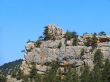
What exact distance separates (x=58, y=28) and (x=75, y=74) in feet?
112

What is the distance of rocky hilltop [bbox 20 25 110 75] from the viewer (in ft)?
503

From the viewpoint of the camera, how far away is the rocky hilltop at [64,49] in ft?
503

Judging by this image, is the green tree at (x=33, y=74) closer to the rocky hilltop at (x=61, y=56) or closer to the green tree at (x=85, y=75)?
the rocky hilltop at (x=61, y=56)

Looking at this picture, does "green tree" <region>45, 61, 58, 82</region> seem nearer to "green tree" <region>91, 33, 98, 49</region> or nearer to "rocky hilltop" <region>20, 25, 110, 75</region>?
"rocky hilltop" <region>20, 25, 110, 75</region>

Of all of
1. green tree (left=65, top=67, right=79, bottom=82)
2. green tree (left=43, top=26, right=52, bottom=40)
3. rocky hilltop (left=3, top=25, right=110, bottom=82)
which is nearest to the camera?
green tree (left=65, top=67, right=79, bottom=82)

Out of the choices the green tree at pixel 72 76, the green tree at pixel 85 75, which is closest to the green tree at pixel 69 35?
the green tree at pixel 72 76

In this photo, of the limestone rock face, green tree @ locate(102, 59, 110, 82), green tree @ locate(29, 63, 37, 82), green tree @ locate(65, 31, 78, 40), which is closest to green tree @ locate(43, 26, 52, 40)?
the limestone rock face

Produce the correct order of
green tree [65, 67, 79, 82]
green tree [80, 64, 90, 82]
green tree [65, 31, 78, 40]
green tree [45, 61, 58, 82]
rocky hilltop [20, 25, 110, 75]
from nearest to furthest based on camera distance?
green tree [80, 64, 90, 82]
green tree [65, 67, 79, 82]
green tree [45, 61, 58, 82]
rocky hilltop [20, 25, 110, 75]
green tree [65, 31, 78, 40]

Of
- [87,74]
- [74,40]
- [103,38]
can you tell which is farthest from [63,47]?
[87,74]

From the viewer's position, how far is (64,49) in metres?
158

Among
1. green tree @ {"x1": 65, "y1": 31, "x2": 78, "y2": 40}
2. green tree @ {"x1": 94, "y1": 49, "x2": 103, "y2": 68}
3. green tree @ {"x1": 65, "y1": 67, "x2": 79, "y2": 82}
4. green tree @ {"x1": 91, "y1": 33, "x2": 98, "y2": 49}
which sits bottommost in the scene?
green tree @ {"x1": 65, "y1": 67, "x2": 79, "y2": 82}

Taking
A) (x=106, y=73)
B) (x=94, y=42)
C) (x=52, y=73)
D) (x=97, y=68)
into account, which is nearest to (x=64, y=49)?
(x=94, y=42)

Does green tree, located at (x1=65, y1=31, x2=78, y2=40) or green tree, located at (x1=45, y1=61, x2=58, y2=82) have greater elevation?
green tree, located at (x1=65, y1=31, x2=78, y2=40)

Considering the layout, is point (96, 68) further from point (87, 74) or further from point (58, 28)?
point (58, 28)
